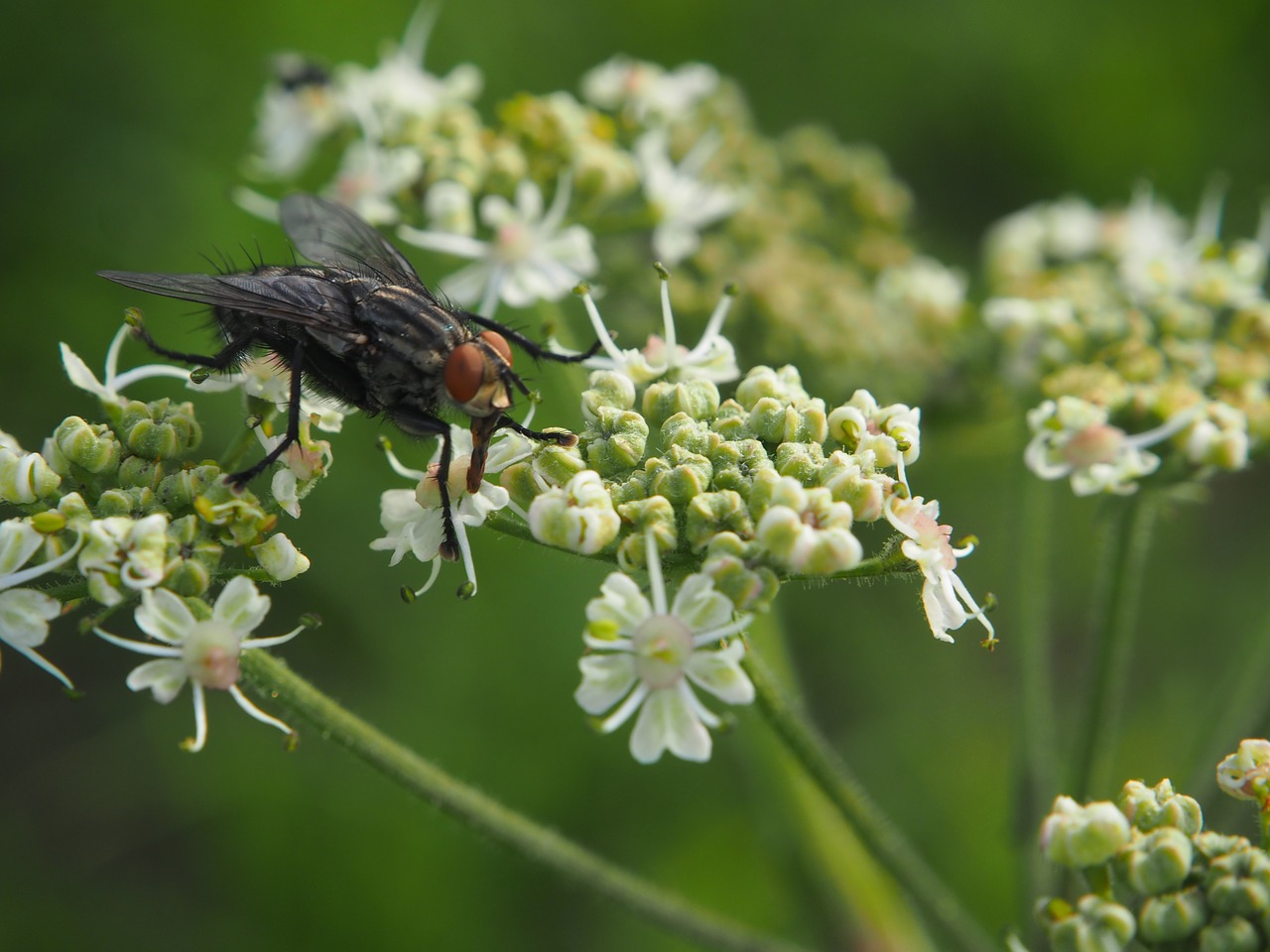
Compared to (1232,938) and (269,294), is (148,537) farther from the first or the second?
(1232,938)

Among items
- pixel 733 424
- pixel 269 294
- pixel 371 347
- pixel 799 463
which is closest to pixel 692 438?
pixel 733 424

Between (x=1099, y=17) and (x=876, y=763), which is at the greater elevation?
(x=1099, y=17)

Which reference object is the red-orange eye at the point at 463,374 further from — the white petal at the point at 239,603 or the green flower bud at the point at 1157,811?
the green flower bud at the point at 1157,811

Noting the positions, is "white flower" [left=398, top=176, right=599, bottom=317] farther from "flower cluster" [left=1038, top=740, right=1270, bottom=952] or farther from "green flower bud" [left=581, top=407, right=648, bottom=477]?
"flower cluster" [left=1038, top=740, right=1270, bottom=952]

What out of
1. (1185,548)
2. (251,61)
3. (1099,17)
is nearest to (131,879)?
(251,61)

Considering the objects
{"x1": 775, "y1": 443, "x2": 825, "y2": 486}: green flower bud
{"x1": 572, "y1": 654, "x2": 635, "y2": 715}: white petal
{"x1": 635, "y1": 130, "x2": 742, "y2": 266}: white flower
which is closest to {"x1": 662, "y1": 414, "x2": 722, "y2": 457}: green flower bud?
{"x1": 775, "y1": 443, "x2": 825, "y2": 486}: green flower bud

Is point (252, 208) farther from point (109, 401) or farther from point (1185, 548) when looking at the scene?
point (1185, 548)

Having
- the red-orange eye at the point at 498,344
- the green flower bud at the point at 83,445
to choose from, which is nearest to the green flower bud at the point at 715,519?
the red-orange eye at the point at 498,344
